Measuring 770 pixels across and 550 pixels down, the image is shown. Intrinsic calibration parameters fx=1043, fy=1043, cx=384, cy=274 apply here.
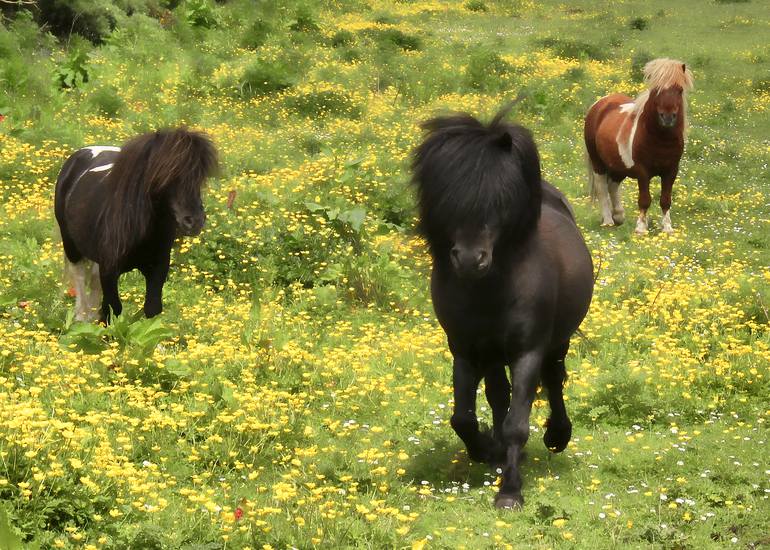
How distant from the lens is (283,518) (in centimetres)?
570

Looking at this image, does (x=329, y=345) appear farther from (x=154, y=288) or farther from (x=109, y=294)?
(x=109, y=294)

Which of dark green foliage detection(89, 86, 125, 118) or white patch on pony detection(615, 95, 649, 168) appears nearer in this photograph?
white patch on pony detection(615, 95, 649, 168)

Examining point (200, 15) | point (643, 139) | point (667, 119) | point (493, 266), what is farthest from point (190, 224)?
point (200, 15)

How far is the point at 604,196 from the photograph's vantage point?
16703 mm

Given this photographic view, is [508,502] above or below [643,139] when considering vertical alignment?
above

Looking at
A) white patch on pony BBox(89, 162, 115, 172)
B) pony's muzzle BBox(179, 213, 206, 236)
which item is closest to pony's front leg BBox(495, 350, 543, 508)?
pony's muzzle BBox(179, 213, 206, 236)

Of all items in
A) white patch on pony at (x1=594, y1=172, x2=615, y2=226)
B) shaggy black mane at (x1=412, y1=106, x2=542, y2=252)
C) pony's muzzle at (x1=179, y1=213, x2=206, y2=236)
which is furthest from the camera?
white patch on pony at (x1=594, y1=172, x2=615, y2=226)

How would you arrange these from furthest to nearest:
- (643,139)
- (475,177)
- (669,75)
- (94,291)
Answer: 1. (643,139)
2. (669,75)
3. (94,291)
4. (475,177)

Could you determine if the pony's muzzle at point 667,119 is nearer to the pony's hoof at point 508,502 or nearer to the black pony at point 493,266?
the black pony at point 493,266

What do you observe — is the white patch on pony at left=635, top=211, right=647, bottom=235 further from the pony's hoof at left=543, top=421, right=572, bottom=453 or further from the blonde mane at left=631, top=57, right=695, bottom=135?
the pony's hoof at left=543, top=421, right=572, bottom=453

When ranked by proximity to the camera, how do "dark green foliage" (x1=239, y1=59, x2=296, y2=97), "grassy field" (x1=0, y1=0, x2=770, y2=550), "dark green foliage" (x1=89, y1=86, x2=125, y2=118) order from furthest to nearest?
"dark green foliage" (x1=239, y1=59, x2=296, y2=97) → "dark green foliage" (x1=89, y1=86, x2=125, y2=118) → "grassy field" (x1=0, y1=0, x2=770, y2=550)

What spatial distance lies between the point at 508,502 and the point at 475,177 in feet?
6.53

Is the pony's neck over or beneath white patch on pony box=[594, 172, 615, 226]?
over

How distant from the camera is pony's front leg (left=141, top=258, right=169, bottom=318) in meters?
9.55
